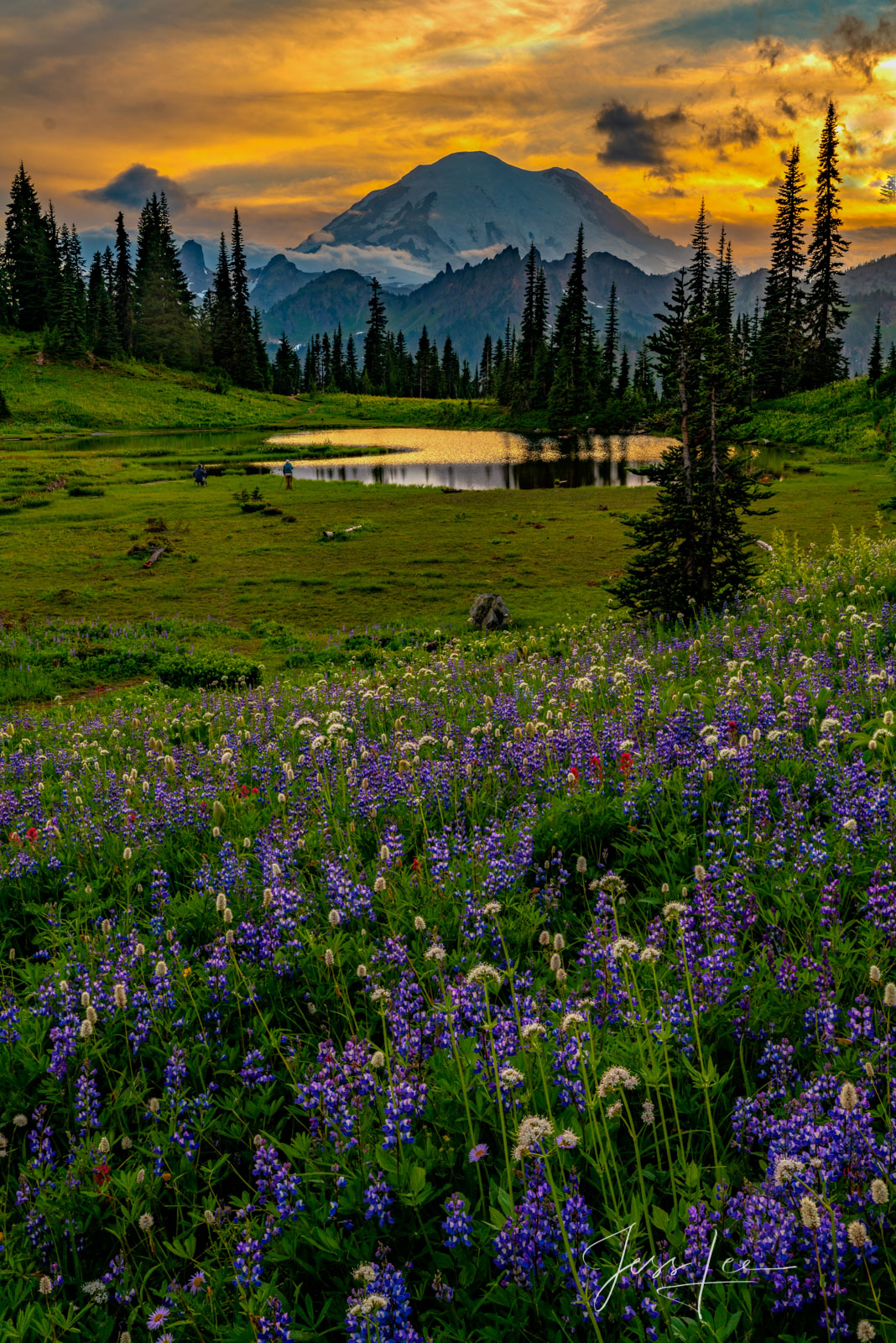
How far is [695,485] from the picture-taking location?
45.3 feet

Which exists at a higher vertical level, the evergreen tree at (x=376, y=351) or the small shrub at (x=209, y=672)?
the evergreen tree at (x=376, y=351)

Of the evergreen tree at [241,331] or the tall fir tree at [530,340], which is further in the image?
the evergreen tree at [241,331]

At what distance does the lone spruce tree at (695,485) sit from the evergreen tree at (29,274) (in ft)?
434

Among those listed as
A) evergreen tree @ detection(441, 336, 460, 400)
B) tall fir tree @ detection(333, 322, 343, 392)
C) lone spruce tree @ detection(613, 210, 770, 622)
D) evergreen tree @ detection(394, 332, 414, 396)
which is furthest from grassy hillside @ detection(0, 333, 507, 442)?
lone spruce tree @ detection(613, 210, 770, 622)

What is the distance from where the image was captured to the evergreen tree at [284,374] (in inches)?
6289

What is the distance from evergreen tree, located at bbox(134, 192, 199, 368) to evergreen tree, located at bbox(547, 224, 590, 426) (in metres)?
66.7

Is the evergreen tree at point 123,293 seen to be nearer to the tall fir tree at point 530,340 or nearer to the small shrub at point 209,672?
the tall fir tree at point 530,340

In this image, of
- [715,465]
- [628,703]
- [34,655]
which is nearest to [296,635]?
[34,655]

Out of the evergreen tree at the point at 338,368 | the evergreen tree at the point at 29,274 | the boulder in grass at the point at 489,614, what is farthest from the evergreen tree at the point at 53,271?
the boulder in grass at the point at 489,614

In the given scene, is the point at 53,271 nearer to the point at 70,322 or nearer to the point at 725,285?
the point at 70,322

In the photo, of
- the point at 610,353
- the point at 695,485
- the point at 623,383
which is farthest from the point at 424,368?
the point at 695,485

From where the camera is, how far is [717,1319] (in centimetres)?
234
